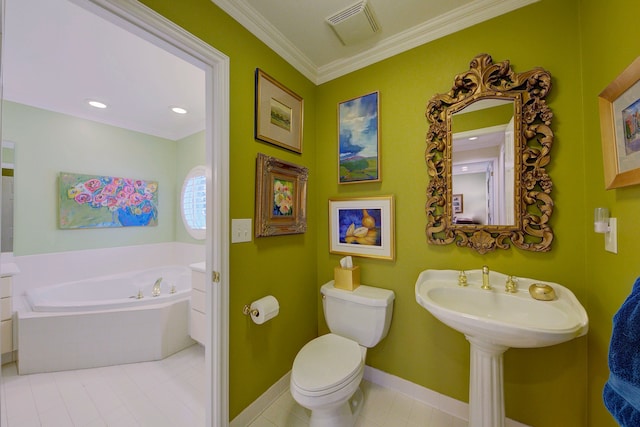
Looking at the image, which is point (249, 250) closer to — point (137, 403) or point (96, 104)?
point (137, 403)

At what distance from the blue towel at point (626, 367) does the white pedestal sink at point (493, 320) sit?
1.07 feet

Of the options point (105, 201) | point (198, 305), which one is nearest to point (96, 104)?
point (105, 201)

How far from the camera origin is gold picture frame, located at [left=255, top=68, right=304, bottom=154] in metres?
1.50

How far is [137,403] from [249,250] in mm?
1366

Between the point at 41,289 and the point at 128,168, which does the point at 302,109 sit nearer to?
the point at 128,168

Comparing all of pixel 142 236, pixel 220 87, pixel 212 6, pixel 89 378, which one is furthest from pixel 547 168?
pixel 142 236

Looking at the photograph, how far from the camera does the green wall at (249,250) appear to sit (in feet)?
4.21

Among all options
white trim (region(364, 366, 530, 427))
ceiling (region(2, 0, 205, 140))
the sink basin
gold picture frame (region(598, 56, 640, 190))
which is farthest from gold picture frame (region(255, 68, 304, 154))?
white trim (region(364, 366, 530, 427))

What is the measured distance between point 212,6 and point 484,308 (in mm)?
2214

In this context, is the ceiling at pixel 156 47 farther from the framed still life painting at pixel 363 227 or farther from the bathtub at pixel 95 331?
the bathtub at pixel 95 331

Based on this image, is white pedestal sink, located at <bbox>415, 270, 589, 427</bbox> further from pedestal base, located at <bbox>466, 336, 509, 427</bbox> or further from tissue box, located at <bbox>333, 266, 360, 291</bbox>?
tissue box, located at <bbox>333, 266, 360, 291</bbox>

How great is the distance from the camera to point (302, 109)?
1.85 metres

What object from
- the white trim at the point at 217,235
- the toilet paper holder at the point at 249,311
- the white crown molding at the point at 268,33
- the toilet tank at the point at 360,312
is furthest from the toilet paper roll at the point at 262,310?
the white crown molding at the point at 268,33

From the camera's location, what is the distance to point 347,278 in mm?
1674
